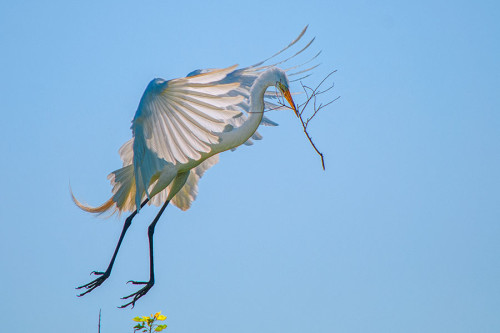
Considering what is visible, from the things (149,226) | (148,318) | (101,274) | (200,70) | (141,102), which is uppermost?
(200,70)

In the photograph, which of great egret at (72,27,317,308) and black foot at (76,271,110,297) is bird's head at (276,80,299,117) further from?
black foot at (76,271,110,297)

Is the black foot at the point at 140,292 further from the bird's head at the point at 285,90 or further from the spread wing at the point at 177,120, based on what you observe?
the bird's head at the point at 285,90

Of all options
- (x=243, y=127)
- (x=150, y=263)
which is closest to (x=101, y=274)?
(x=150, y=263)

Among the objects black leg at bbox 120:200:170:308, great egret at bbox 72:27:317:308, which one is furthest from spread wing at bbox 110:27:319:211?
black leg at bbox 120:200:170:308

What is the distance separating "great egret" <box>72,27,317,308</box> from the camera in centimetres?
769

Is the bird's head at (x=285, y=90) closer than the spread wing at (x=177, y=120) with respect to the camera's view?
No

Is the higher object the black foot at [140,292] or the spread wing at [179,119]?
the spread wing at [179,119]

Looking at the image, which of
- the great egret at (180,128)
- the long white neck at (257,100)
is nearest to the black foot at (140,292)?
the great egret at (180,128)

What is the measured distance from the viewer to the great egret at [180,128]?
769 centimetres

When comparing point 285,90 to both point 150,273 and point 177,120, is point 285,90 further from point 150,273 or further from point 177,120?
point 150,273

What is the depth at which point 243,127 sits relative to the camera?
27.8 ft

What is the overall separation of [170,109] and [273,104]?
6.54ft

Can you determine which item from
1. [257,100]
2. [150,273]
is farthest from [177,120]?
[150,273]

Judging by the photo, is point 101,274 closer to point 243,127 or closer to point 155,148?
point 155,148
